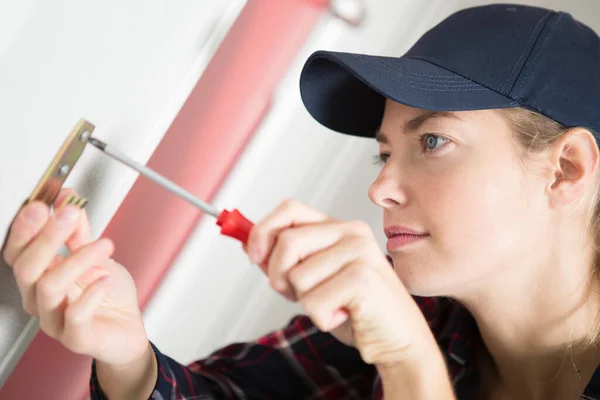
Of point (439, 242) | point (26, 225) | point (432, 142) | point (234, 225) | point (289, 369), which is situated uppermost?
point (432, 142)

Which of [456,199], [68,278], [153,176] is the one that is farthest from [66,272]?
[456,199]

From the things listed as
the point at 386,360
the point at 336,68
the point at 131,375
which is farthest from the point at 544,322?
the point at 131,375

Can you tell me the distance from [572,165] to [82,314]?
0.63m

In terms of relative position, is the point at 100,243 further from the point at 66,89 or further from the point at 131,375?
the point at 131,375

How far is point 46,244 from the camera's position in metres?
0.61

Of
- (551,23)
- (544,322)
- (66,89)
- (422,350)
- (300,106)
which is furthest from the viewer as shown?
(300,106)

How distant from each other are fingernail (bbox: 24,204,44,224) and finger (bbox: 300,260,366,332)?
0.87ft

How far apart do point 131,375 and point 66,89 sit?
410mm

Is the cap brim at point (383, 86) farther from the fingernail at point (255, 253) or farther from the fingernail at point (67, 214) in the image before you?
the fingernail at point (67, 214)

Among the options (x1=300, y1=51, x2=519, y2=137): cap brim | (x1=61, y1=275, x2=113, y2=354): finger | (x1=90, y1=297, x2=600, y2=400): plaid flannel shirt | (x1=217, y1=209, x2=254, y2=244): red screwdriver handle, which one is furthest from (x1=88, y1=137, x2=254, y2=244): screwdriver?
(x1=90, y1=297, x2=600, y2=400): plaid flannel shirt

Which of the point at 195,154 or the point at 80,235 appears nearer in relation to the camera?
the point at 80,235

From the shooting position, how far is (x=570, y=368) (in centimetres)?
96

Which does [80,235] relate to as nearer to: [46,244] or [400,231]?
[46,244]

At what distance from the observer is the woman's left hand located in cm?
63
